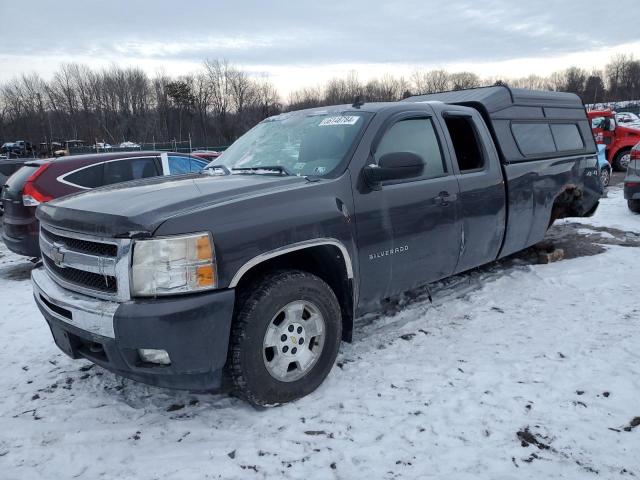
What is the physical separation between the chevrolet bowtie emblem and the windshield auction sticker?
7.15 feet

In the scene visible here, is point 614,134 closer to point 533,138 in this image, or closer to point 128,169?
point 533,138

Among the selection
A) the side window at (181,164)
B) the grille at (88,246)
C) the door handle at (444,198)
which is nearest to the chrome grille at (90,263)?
the grille at (88,246)

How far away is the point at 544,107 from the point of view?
5.77 m

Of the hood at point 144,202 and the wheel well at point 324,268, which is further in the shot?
the wheel well at point 324,268

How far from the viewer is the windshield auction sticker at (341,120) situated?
378 cm

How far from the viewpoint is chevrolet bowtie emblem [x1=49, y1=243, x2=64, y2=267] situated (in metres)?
2.98

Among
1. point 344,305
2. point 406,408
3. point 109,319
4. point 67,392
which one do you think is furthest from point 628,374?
point 67,392

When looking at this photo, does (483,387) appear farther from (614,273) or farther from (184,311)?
(614,273)

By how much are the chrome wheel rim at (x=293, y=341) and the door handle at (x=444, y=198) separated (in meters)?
1.52

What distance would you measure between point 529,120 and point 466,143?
124cm

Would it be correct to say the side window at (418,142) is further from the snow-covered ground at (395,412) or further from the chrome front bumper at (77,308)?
the chrome front bumper at (77,308)

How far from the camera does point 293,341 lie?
10.1ft

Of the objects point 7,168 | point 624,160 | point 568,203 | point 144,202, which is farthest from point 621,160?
point 7,168

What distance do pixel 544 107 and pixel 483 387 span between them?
13.3 feet
